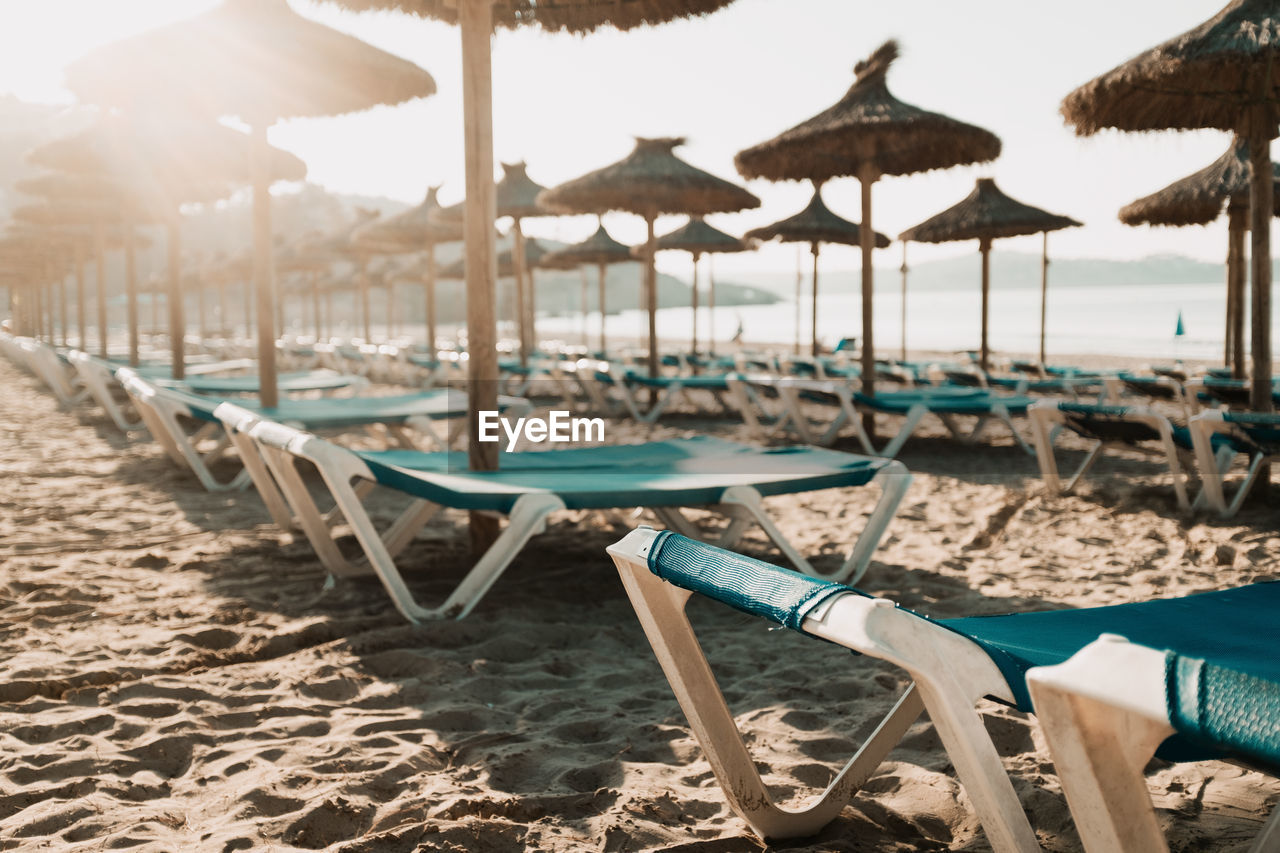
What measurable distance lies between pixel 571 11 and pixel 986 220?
701 centimetres

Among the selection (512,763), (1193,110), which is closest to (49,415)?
(512,763)

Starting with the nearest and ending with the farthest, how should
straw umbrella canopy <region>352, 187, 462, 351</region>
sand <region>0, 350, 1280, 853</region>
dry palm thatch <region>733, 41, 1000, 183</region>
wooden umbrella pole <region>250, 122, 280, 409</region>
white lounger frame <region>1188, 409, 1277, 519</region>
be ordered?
1. sand <region>0, 350, 1280, 853</region>
2. white lounger frame <region>1188, 409, 1277, 519</region>
3. wooden umbrella pole <region>250, 122, 280, 409</region>
4. dry palm thatch <region>733, 41, 1000, 183</region>
5. straw umbrella canopy <region>352, 187, 462, 351</region>

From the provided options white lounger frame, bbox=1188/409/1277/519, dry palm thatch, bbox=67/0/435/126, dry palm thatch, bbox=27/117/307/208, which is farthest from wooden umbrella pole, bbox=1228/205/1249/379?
dry palm thatch, bbox=27/117/307/208

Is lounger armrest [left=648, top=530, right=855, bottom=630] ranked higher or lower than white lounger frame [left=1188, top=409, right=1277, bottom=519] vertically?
higher

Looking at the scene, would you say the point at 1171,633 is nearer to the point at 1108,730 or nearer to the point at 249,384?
the point at 1108,730

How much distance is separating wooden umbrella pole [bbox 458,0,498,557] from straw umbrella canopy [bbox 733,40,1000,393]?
12.7 feet

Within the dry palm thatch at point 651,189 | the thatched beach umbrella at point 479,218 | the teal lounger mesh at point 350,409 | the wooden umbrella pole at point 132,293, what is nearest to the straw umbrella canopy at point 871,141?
the dry palm thatch at point 651,189

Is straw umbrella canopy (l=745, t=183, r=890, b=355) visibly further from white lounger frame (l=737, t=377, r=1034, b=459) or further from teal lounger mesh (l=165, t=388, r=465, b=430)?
teal lounger mesh (l=165, t=388, r=465, b=430)

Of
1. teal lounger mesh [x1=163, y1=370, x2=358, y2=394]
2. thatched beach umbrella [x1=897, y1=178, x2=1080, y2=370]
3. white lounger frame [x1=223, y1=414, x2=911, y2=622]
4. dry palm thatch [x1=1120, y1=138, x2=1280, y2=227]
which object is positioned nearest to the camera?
white lounger frame [x1=223, y1=414, x2=911, y2=622]

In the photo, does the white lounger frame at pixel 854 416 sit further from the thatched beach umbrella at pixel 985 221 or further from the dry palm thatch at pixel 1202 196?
the dry palm thatch at pixel 1202 196

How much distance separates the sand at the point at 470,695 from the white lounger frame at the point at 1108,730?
2.94 ft

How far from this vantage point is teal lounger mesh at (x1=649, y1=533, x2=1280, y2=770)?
710 mm

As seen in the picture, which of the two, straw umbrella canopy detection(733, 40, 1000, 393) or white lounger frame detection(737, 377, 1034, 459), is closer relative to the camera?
white lounger frame detection(737, 377, 1034, 459)

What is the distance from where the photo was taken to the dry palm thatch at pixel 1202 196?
8719 mm
